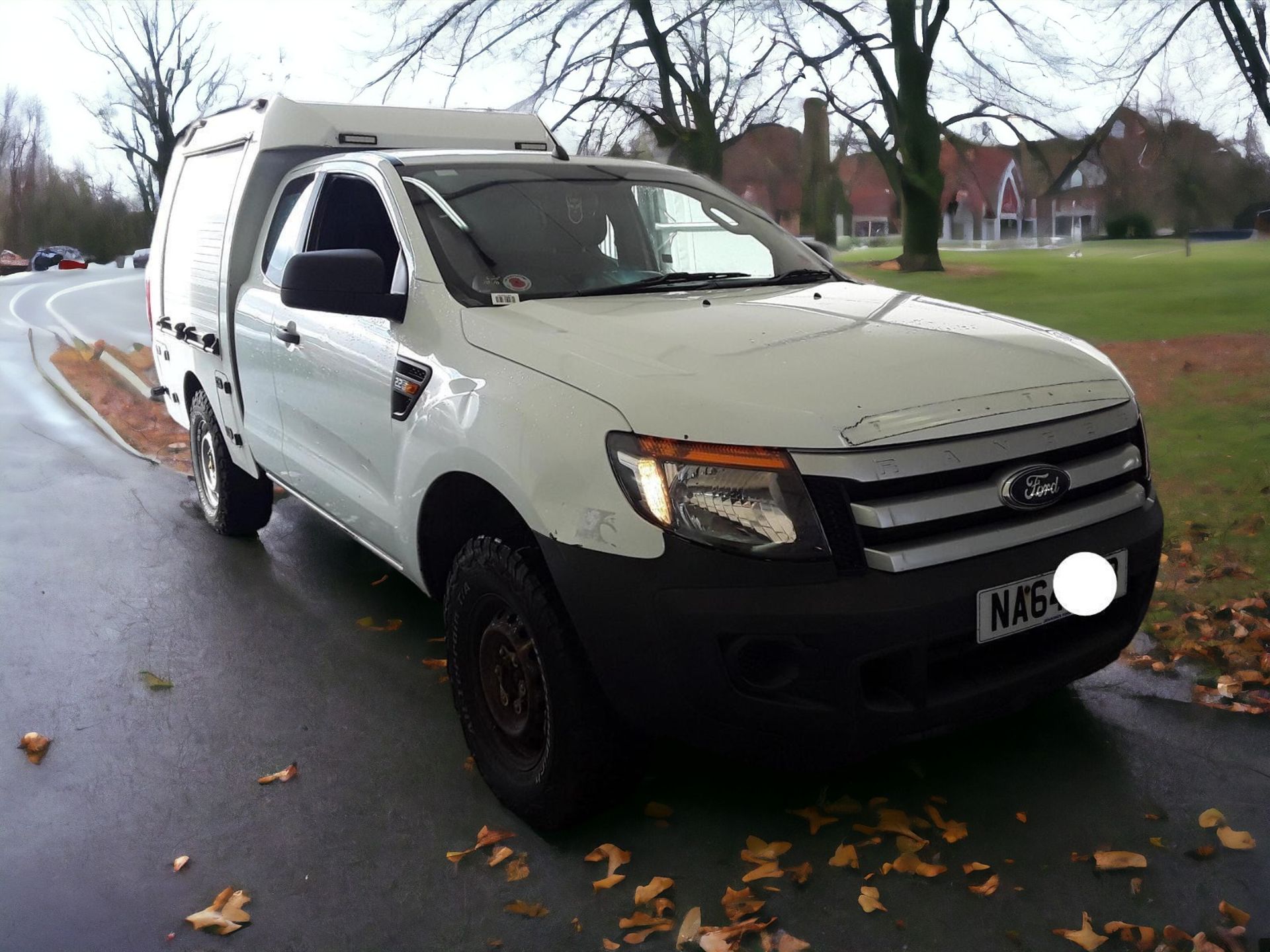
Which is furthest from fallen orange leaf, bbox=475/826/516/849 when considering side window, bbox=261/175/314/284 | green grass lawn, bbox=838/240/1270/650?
green grass lawn, bbox=838/240/1270/650

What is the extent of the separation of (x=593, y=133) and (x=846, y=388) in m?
6.27

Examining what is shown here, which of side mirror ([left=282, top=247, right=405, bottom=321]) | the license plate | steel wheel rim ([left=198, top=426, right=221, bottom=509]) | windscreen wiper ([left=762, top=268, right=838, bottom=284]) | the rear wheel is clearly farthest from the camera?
steel wheel rim ([left=198, top=426, right=221, bottom=509])

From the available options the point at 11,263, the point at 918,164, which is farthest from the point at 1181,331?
the point at 11,263

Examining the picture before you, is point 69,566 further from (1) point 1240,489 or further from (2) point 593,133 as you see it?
(1) point 1240,489

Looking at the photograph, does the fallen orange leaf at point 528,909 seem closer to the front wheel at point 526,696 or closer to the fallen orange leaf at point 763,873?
the front wheel at point 526,696

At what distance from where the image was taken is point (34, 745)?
3.53m

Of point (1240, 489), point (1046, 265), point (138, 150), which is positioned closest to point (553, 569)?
point (1240, 489)

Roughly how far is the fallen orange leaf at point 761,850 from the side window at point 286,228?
108 inches

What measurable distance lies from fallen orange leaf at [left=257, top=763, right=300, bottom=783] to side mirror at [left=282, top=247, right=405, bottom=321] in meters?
1.38

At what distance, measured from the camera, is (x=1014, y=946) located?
2.40 metres

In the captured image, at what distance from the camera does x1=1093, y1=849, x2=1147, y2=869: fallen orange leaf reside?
8.68 ft

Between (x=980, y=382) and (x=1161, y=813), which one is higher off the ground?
(x=980, y=382)

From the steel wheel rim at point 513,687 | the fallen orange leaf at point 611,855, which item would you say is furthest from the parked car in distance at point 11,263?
the fallen orange leaf at point 611,855

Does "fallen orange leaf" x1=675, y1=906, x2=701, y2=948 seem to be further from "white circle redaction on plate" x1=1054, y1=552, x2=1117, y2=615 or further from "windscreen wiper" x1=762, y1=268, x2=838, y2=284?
"windscreen wiper" x1=762, y1=268, x2=838, y2=284
